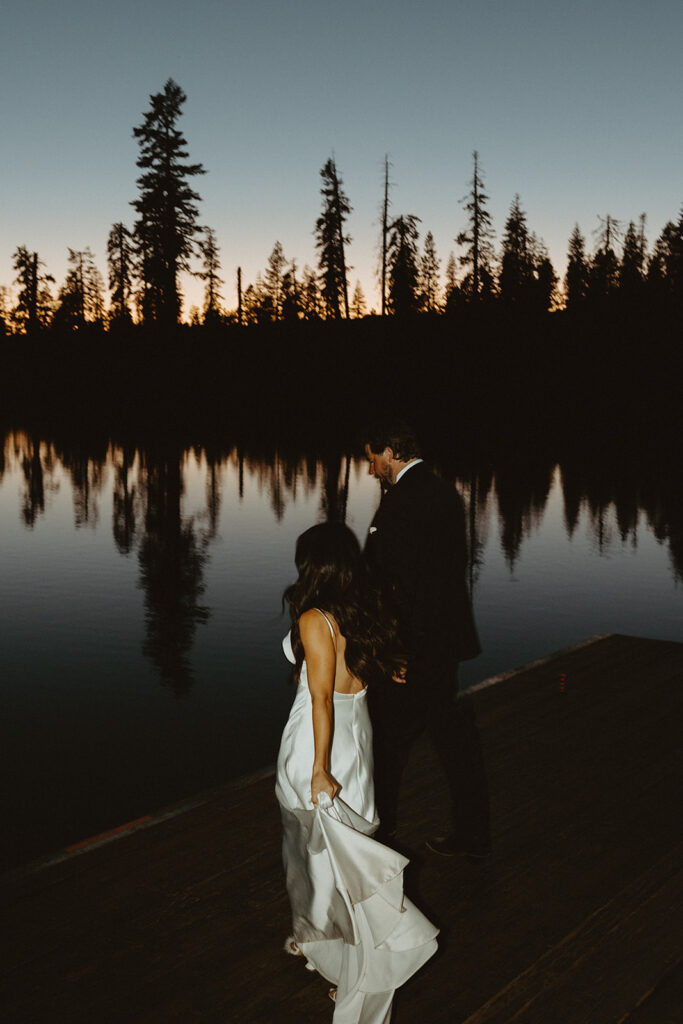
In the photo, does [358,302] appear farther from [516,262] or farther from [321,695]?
[321,695]

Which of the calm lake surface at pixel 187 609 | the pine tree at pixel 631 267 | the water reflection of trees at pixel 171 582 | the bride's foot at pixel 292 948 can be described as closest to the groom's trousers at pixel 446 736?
the bride's foot at pixel 292 948

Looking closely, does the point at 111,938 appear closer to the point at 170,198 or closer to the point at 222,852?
the point at 222,852

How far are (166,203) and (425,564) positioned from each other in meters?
59.3

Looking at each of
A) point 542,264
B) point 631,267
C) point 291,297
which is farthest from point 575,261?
point 291,297

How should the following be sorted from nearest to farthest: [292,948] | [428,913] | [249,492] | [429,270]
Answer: [292,948], [428,913], [249,492], [429,270]

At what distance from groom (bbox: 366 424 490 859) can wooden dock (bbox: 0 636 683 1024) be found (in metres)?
0.37

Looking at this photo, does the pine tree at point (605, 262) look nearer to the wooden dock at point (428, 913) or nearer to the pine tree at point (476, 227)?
the pine tree at point (476, 227)

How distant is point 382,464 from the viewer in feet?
14.2

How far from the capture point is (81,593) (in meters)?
13.7

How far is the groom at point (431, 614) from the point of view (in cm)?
409

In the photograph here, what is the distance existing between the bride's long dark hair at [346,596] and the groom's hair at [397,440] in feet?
3.58

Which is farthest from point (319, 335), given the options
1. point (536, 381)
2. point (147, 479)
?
point (147, 479)

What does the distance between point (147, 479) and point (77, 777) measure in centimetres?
2208

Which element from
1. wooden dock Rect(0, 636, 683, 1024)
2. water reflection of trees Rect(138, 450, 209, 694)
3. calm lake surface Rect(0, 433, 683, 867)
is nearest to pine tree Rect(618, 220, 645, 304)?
calm lake surface Rect(0, 433, 683, 867)
